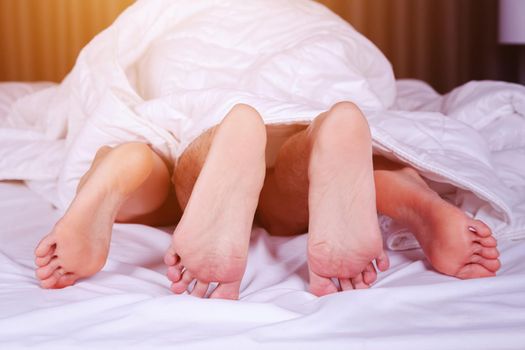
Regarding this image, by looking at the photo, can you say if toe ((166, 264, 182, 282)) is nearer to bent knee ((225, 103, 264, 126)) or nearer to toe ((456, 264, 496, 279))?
bent knee ((225, 103, 264, 126))

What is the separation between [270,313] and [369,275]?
0.55ft

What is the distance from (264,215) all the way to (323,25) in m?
0.52

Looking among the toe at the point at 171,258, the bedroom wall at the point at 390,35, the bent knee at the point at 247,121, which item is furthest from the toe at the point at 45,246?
the bedroom wall at the point at 390,35

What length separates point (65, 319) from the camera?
0.73 m

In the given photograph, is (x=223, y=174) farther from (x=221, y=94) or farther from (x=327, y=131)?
(x=221, y=94)

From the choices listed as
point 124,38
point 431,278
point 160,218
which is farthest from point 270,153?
point 124,38

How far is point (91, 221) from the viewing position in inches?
35.2

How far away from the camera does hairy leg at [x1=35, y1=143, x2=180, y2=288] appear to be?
854 mm

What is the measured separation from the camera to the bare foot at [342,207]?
0.82m

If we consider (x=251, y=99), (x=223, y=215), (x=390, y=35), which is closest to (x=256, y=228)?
(x=251, y=99)

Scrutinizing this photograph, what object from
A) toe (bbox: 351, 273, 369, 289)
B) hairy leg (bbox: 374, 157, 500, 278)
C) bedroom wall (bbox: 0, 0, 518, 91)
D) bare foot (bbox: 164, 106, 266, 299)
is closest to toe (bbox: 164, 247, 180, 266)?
bare foot (bbox: 164, 106, 266, 299)

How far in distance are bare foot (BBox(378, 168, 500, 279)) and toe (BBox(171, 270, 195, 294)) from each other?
0.32m

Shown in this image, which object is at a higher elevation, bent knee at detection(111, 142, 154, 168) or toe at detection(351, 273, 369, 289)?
bent knee at detection(111, 142, 154, 168)

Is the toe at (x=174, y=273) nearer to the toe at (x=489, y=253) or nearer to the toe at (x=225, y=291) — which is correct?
the toe at (x=225, y=291)
